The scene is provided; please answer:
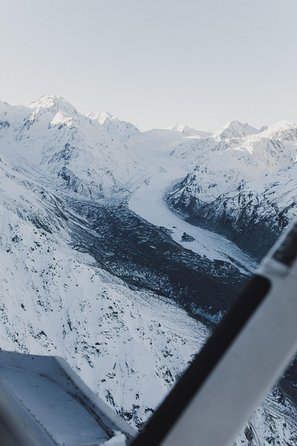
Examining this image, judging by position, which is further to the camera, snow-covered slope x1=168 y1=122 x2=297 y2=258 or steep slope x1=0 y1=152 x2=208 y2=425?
snow-covered slope x1=168 y1=122 x2=297 y2=258

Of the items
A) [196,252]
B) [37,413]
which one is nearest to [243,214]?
[196,252]

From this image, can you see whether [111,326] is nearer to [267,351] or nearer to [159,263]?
[267,351]

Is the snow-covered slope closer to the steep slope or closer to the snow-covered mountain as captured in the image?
the snow-covered mountain

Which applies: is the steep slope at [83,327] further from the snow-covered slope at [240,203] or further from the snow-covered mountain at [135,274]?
the snow-covered slope at [240,203]

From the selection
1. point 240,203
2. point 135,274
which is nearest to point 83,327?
point 135,274

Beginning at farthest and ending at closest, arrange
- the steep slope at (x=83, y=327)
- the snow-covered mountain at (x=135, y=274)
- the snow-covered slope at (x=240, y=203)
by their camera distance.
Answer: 1. the snow-covered slope at (x=240, y=203)
2. the snow-covered mountain at (x=135, y=274)
3. the steep slope at (x=83, y=327)

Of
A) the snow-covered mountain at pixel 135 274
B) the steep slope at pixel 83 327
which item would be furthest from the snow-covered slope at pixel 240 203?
the steep slope at pixel 83 327

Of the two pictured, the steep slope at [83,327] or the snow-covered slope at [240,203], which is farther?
the snow-covered slope at [240,203]

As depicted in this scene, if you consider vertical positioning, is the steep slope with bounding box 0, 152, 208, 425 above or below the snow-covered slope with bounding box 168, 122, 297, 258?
below

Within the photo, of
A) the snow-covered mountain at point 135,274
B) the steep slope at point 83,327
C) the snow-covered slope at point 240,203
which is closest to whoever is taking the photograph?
the steep slope at point 83,327

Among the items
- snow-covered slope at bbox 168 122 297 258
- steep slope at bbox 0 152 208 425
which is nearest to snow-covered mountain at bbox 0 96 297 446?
steep slope at bbox 0 152 208 425
